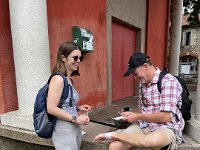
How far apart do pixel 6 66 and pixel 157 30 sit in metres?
6.04

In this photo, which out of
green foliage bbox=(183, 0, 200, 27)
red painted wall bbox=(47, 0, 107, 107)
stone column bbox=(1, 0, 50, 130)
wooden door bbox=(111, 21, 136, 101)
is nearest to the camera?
stone column bbox=(1, 0, 50, 130)

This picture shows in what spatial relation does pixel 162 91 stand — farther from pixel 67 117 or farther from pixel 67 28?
pixel 67 28

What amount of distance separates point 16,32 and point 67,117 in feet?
5.23

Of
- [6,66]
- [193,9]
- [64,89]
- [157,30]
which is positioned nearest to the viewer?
[64,89]

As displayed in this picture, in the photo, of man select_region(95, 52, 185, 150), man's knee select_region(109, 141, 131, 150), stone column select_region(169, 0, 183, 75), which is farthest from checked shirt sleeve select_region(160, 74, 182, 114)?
stone column select_region(169, 0, 183, 75)

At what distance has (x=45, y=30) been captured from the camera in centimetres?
322

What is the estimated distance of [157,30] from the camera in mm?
8211

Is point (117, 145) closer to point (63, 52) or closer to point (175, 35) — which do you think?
point (63, 52)

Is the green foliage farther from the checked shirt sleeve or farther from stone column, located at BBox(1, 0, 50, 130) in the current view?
the checked shirt sleeve

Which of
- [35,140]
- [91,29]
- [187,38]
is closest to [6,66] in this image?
[35,140]

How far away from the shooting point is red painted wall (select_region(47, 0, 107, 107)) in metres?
3.87

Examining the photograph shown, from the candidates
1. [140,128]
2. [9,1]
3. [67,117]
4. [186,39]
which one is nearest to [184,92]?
[140,128]

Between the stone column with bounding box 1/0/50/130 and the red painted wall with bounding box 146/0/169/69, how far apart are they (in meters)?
4.92

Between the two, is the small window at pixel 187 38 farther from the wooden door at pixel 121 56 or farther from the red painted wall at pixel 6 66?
the red painted wall at pixel 6 66
